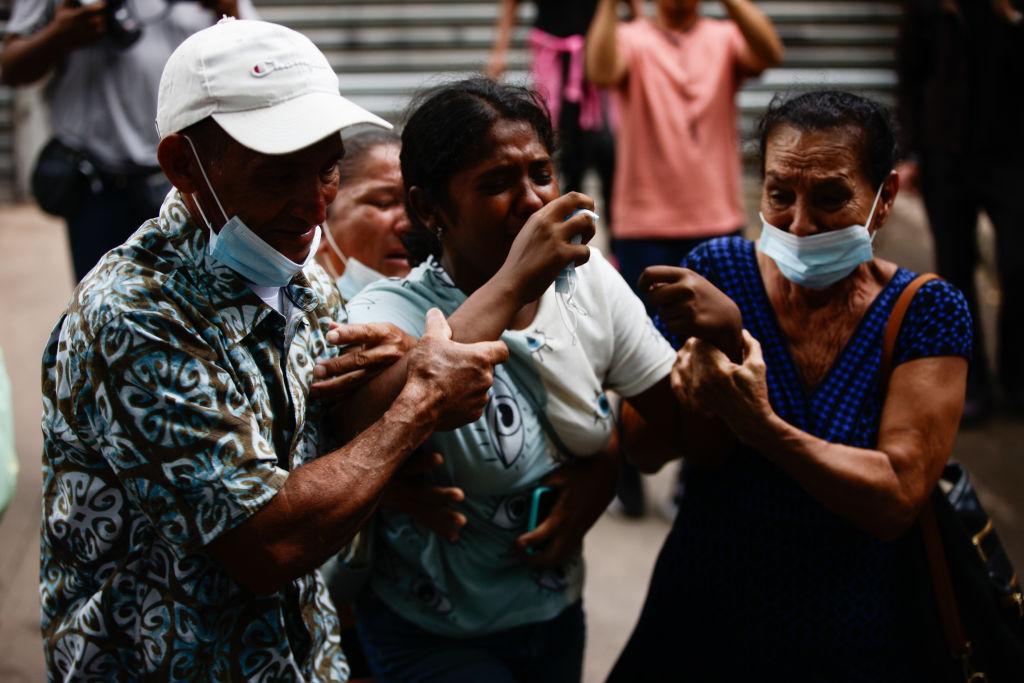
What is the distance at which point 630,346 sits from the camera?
208 cm

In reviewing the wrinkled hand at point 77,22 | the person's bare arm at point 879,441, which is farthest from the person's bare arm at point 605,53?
the person's bare arm at point 879,441

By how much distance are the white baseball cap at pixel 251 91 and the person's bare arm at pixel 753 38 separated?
2924mm

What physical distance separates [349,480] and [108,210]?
2592 millimetres

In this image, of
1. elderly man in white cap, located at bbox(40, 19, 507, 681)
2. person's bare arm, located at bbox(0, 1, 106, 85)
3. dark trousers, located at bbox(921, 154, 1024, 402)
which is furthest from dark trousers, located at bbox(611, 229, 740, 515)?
elderly man in white cap, located at bbox(40, 19, 507, 681)

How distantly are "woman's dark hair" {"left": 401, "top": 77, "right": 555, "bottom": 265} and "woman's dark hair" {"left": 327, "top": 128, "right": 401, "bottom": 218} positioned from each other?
700 millimetres

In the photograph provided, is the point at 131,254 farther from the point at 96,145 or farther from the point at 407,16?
the point at 407,16

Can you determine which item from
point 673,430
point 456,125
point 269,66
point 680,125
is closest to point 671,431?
point 673,430

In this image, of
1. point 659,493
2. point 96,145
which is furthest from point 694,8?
point 96,145

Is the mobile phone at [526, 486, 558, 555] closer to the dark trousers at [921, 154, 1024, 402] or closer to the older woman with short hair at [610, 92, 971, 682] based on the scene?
the older woman with short hair at [610, 92, 971, 682]

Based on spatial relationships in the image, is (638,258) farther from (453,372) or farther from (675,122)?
(453,372)

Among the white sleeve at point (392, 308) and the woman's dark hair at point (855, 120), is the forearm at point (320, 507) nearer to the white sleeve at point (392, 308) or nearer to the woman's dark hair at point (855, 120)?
the white sleeve at point (392, 308)

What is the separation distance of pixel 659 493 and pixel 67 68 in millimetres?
2938

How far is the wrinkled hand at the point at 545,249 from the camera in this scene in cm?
167

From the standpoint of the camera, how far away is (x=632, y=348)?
2.08 metres
